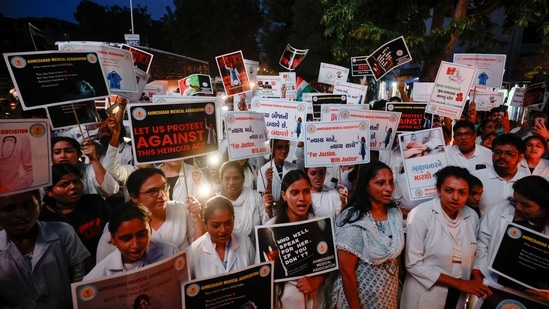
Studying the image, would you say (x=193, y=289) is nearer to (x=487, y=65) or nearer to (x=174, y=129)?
(x=174, y=129)

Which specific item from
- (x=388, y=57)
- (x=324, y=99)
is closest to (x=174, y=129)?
(x=324, y=99)

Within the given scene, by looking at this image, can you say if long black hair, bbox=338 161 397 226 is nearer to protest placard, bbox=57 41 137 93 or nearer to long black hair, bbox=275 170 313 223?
long black hair, bbox=275 170 313 223

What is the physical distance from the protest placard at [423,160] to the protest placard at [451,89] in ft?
6.95

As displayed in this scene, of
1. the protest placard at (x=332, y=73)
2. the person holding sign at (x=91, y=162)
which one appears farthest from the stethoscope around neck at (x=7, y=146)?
the protest placard at (x=332, y=73)

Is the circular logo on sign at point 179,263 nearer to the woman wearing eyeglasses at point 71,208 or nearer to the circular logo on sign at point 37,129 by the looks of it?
the woman wearing eyeglasses at point 71,208

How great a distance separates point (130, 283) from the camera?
2.00 meters

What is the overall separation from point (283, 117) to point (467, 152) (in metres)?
2.65

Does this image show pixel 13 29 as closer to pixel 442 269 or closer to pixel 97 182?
pixel 97 182

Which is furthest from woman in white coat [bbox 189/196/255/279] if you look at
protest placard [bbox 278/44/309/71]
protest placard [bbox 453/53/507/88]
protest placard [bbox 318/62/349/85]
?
protest placard [bbox 278/44/309/71]

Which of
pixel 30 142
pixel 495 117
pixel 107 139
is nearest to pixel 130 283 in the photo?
pixel 30 142

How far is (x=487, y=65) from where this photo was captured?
7.56 m

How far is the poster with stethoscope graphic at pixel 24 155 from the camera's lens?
251cm

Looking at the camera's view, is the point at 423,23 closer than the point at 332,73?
No

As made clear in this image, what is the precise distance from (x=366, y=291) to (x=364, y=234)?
18.3 inches
